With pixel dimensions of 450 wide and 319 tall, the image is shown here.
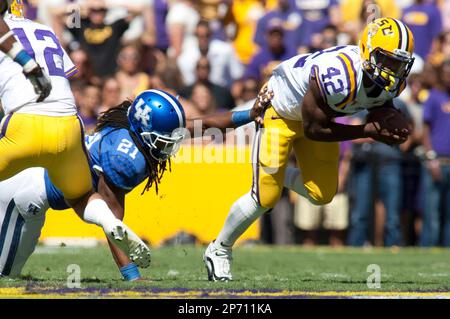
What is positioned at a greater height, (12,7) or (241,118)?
(12,7)

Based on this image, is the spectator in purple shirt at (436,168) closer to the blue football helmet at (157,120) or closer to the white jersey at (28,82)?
the blue football helmet at (157,120)

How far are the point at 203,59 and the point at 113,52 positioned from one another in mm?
1298

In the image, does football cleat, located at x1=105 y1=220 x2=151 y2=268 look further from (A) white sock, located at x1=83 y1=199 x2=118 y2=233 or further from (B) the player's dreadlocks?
(B) the player's dreadlocks

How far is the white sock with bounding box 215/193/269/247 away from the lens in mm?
7047

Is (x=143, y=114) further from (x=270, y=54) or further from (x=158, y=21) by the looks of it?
(x=158, y=21)

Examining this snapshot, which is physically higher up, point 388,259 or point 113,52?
point 113,52

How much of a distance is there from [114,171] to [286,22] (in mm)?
7077

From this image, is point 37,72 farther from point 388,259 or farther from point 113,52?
point 113,52

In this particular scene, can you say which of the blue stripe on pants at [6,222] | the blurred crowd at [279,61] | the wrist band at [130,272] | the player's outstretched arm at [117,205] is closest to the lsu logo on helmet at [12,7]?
the player's outstretched arm at [117,205]

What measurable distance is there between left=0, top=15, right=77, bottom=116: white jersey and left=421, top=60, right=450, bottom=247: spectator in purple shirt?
6.27 meters

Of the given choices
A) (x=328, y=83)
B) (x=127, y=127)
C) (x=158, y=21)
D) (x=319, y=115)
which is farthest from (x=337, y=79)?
(x=158, y=21)

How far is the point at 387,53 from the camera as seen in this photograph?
6516 millimetres
